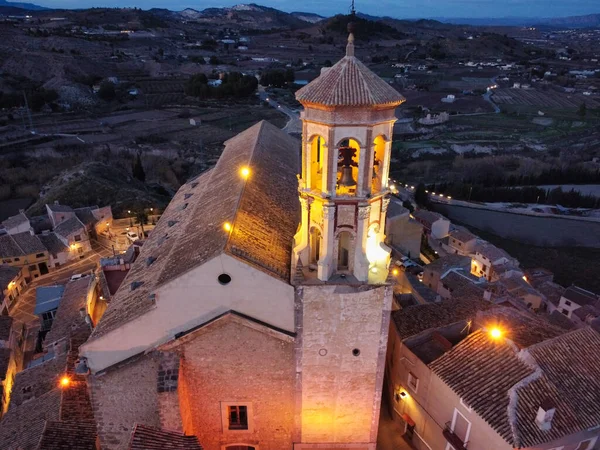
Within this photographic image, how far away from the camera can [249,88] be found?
95000 mm

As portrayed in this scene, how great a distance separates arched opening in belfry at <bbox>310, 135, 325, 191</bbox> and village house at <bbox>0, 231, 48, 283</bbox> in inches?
1187

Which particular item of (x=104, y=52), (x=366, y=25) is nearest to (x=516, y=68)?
(x=366, y=25)

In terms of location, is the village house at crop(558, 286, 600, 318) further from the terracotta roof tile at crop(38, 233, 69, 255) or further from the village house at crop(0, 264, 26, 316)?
the village house at crop(0, 264, 26, 316)

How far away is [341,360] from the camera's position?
1655 centimetres

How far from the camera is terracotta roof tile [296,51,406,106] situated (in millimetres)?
13336

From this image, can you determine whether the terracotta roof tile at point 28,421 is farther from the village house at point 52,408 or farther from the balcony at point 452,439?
the balcony at point 452,439

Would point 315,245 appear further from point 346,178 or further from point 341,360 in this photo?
point 341,360

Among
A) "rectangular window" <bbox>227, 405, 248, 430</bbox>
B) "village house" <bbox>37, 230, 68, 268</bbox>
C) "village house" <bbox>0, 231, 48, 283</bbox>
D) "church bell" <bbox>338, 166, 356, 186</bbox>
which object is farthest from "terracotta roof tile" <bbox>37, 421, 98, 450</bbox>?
"village house" <bbox>37, 230, 68, 268</bbox>

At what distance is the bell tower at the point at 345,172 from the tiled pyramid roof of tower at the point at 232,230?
5.52 ft

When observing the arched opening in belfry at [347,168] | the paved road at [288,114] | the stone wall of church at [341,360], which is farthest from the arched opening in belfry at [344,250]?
the paved road at [288,114]

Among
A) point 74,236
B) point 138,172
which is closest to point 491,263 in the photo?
point 74,236

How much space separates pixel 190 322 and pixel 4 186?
5103 centimetres

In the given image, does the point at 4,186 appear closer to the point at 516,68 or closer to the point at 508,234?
the point at 508,234

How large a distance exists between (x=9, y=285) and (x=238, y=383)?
24609mm
